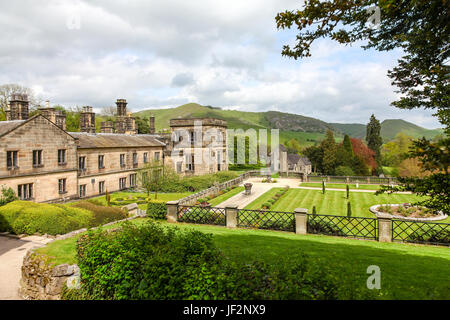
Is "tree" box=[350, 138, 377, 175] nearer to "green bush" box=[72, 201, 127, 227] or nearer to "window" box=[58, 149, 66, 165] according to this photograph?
"green bush" box=[72, 201, 127, 227]

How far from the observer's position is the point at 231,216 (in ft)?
51.5

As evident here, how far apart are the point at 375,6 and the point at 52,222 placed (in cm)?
1737

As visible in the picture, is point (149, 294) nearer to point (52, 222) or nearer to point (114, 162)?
point (52, 222)

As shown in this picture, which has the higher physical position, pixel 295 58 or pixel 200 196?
pixel 295 58

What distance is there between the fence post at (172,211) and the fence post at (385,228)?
1123 centimetres

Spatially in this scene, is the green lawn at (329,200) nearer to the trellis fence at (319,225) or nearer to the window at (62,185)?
the trellis fence at (319,225)

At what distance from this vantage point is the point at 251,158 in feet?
240

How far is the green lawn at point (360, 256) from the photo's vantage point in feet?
22.6

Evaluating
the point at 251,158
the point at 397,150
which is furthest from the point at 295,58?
the point at 397,150

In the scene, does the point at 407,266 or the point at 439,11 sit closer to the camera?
the point at 439,11

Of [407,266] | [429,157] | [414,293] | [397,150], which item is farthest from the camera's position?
[397,150]

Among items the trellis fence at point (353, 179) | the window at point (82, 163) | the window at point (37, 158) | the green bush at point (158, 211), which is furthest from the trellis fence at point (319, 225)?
the trellis fence at point (353, 179)

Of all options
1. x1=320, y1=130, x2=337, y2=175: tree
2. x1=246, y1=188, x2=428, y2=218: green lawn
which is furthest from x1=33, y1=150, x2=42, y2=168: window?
x1=320, y1=130, x2=337, y2=175: tree

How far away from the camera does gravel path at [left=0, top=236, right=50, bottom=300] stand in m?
9.66
